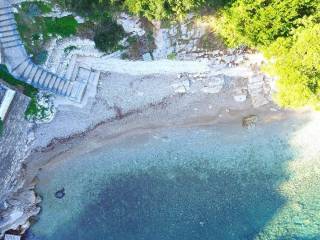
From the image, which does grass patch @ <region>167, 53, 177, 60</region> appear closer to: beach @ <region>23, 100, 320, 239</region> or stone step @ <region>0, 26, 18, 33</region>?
beach @ <region>23, 100, 320, 239</region>

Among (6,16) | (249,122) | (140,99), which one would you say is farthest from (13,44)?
(249,122)

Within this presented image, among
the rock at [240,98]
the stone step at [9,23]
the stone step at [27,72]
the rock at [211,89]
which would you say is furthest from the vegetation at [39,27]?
the rock at [240,98]

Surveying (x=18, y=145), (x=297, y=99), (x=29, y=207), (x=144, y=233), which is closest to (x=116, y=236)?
(x=144, y=233)

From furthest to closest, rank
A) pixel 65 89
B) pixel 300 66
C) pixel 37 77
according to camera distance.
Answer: pixel 65 89 → pixel 37 77 → pixel 300 66

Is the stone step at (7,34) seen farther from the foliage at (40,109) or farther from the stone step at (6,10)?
the foliage at (40,109)

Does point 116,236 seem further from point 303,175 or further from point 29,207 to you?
point 303,175

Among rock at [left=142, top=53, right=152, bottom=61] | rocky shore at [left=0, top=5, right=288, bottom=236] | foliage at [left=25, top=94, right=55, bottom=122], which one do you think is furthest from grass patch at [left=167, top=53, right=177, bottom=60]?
foliage at [left=25, top=94, right=55, bottom=122]

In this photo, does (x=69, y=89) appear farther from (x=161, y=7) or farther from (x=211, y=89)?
(x=211, y=89)

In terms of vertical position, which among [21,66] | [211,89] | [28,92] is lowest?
[211,89]
